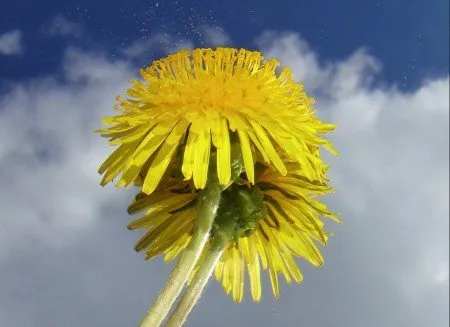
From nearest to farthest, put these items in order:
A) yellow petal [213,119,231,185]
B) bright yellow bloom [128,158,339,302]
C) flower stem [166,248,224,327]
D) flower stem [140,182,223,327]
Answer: flower stem [140,182,223,327] → flower stem [166,248,224,327] → yellow petal [213,119,231,185] → bright yellow bloom [128,158,339,302]

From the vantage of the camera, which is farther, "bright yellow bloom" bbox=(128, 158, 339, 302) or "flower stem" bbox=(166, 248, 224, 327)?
"bright yellow bloom" bbox=(128, 158, 339, 302)

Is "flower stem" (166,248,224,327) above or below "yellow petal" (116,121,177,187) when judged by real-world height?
below

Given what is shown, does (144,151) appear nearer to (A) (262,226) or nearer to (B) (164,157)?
(B) (164,157)

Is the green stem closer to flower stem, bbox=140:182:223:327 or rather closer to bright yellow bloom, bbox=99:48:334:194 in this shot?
flower stem, bbox=140:182:223:327

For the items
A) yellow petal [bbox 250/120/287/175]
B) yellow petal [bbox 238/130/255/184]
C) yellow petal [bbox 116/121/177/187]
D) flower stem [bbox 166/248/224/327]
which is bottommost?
flower stem [bbox 166/248/224/327]

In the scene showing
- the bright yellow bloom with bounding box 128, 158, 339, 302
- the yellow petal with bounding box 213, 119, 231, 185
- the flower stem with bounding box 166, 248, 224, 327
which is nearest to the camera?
the flower stem with bounding box 166, 248, 224, 327

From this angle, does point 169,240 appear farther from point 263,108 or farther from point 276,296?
point 263,108

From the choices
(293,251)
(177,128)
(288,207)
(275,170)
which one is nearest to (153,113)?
(177,128)

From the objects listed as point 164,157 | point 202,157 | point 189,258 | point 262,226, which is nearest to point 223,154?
point 202,157

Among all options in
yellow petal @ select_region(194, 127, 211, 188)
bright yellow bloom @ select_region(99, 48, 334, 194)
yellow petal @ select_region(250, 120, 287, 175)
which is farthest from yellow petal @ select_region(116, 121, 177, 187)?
yellow petal @ select_region(250, 120, 287, 175)
